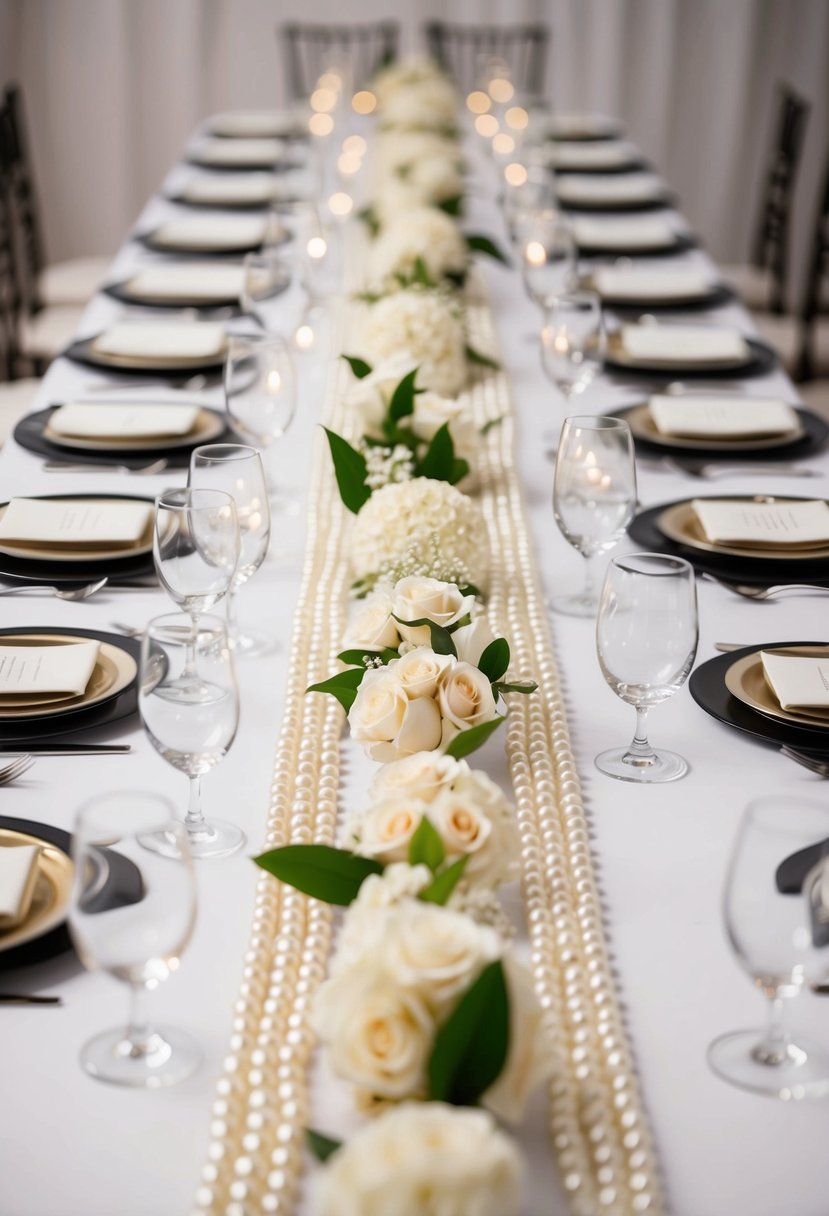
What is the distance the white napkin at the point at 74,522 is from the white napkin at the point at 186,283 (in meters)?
1.20

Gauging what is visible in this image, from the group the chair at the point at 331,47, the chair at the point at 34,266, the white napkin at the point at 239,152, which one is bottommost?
the chair at the point at 34,266

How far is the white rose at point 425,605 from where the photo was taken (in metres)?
1.28

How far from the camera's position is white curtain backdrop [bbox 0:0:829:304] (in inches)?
251

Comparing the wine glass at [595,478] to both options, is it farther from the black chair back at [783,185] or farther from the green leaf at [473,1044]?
the black chair back at [783,185]

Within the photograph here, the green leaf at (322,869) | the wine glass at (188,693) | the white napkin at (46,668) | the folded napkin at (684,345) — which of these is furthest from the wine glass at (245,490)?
the folded napkin at (684,345)

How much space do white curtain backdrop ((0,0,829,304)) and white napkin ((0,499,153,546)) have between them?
5.09 metres

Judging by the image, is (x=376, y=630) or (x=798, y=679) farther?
(x=798, y=679)

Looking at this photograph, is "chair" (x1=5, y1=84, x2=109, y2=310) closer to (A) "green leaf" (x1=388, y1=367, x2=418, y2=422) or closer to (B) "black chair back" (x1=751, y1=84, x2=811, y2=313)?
(B) "black chair back" (x1=751, y1=84, x2=811, y2=313)

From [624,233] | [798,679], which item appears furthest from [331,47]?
[798,679]

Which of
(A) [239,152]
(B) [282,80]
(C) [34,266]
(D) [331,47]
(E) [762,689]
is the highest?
(D) [331,47]

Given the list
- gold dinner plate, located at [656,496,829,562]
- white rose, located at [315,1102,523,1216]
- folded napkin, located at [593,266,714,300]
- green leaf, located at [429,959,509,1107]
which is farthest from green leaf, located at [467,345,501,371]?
white rose, located at [315,1102,523,1216]

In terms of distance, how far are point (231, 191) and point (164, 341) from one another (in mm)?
1615

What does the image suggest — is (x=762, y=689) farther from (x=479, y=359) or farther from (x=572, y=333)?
(x=479, y=359)

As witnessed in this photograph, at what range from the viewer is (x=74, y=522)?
1766 millimetres
